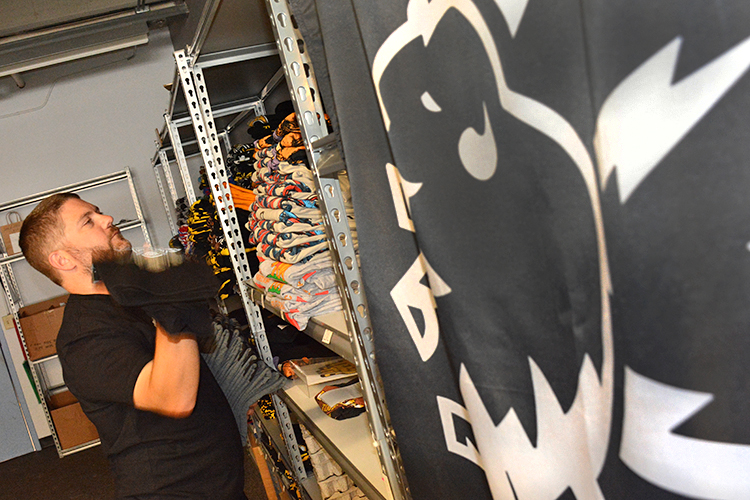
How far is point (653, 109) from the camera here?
1.16 feet

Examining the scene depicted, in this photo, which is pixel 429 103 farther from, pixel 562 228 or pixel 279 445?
pixel 279 445

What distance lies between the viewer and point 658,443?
0.40 m

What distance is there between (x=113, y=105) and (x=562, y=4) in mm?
4816

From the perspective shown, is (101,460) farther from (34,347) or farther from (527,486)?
(527,486)

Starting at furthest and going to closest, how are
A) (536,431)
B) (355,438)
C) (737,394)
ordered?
1. (355,438)
2. (536,431)
3. (737,394)

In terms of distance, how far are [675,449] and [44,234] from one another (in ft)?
5.37

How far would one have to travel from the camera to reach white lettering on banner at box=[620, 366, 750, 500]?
372 mm

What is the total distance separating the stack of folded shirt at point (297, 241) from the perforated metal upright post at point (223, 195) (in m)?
0.49

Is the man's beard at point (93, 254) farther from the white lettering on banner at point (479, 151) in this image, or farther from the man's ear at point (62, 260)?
the white lettering on banner at point (479, 151)

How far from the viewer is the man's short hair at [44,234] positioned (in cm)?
151

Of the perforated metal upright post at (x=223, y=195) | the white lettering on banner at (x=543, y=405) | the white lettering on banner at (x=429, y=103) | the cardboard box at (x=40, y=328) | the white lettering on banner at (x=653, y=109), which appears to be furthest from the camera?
the cardboard box at (x=40, y=328)

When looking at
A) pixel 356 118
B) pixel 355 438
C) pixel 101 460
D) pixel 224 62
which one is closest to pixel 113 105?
pixel 101 460

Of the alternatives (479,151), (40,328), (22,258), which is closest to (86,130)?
(22,258)

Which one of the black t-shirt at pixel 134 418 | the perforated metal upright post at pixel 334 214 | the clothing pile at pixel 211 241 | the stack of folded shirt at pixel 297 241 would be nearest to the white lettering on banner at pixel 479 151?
the perforated metal upright post at pixel 334 214
